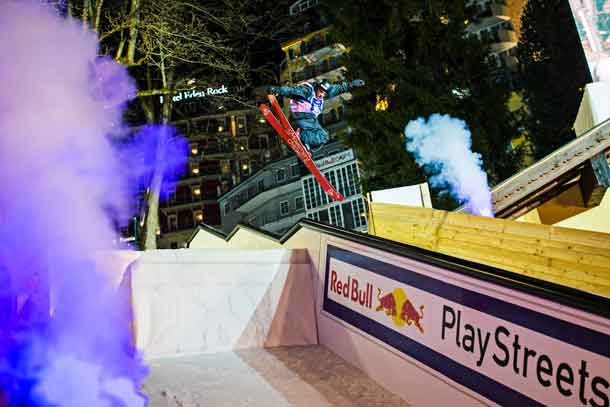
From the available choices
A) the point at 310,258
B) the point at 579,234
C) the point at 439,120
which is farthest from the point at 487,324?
the point at 439,120

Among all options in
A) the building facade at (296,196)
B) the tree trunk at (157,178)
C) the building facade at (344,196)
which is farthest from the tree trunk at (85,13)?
the building facade at (344,196)

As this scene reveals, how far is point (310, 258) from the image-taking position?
635 cm

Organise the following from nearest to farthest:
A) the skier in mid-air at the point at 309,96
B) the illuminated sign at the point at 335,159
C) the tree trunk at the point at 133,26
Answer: the skier in mid-air at the point at 309,96
the tree trunk at the point at 133,26
the illuminated sign at the point at 335,159

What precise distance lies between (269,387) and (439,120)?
12.3 m

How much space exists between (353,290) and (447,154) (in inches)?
309

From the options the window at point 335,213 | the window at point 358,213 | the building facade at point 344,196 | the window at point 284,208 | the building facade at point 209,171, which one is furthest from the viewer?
the building facade at point 209,171

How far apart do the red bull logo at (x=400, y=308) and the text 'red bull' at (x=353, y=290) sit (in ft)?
0.64

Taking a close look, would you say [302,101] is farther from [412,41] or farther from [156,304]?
[412,41]

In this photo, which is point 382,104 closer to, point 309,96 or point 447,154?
point 447,154

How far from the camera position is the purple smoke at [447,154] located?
10.4 m

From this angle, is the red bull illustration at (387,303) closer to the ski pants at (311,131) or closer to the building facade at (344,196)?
the ski pants at (311,131)

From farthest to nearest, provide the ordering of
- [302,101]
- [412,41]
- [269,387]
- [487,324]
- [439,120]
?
[412,41], [439,120], [302,101], [269,387], [487,324]

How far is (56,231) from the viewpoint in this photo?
13.5 ft

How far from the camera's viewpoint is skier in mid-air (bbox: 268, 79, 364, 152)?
30.3 ft
